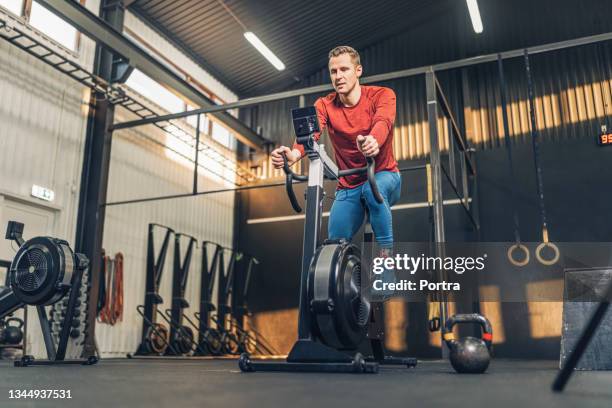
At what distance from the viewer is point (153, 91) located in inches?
301

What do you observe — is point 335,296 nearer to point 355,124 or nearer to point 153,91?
point 355,124

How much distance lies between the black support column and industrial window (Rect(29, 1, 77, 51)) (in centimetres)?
36

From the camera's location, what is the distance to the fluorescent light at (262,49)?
25.0 feet

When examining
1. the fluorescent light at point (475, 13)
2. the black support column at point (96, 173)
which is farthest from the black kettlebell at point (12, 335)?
the fluorescent light at point (475, 13)

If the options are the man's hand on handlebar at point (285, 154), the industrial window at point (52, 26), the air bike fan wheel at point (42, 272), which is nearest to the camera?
the man's hand on handlebar at point (285, 154)

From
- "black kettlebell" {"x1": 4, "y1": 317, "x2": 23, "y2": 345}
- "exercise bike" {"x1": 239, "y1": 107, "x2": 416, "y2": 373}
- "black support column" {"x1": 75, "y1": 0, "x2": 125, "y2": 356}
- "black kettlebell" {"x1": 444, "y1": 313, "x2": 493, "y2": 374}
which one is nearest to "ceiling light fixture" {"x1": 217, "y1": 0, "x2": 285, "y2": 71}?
"black support column" {"x1": 75, "y1": 0, "x2": 125, "y2": 356}

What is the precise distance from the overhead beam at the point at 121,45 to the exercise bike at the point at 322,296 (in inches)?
165

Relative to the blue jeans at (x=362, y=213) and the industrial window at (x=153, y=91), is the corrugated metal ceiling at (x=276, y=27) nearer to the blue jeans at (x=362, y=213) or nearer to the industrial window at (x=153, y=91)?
the industrial window at (x=153, y=91)

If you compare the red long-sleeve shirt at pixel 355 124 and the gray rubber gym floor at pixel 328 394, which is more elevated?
the red long-sleeve shirt at pixel 355 124

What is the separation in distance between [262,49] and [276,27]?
1.79 ft

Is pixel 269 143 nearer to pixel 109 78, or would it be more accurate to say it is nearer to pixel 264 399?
pixel 109 78

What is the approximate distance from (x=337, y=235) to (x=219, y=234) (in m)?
6.38

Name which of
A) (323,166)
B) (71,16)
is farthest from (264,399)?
(71,16)

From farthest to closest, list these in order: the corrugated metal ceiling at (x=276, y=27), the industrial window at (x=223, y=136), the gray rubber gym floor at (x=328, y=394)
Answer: the industrial window at (x=223, y=136) → the corrugated metal ceiling at (x=276, y=27) → the gray rubber gym floor at (x=328, y=394)
